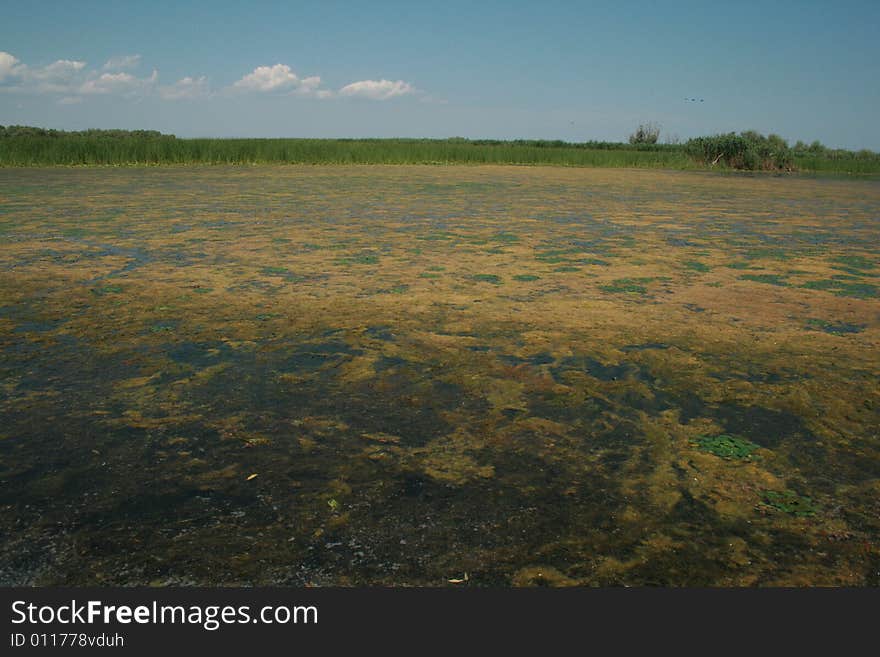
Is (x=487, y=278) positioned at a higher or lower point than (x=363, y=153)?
lower

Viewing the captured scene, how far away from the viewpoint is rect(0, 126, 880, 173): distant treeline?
45.9ft

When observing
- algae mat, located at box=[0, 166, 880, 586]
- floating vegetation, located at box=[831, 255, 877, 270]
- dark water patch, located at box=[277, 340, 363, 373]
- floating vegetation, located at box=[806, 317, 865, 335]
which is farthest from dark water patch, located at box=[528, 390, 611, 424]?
floating vegetation, located at box=[831, 255, 877, 270]

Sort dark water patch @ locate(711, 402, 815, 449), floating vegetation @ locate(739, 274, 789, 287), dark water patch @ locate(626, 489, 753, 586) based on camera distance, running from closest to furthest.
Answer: dark water patch @ locate(626, 489, 753, 586) < dark water patch @ locate(711, 402, 815, 449) < floating vegetation @ locate(739, 274, 789, 287)

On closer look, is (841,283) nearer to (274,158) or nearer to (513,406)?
(513,406)

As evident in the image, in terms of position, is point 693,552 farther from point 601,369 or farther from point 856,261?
point 856,261

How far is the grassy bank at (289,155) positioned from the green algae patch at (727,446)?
15.1 meters

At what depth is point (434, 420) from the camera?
72.2 inches

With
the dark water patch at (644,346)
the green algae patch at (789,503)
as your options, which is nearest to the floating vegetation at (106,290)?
the dark water patch at (644,346)

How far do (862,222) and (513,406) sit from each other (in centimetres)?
673

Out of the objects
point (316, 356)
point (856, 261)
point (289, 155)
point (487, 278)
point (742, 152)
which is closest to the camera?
point (316, 356)

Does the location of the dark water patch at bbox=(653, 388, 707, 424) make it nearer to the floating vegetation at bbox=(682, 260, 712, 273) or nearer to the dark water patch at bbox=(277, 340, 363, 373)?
the dark water patch at bbox=(277, 340, 363, 373)

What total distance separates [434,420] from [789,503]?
2.83 feet

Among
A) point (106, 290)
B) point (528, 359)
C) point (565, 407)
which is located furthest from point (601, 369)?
point (106, 290)

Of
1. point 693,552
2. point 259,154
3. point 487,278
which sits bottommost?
point 693,552
